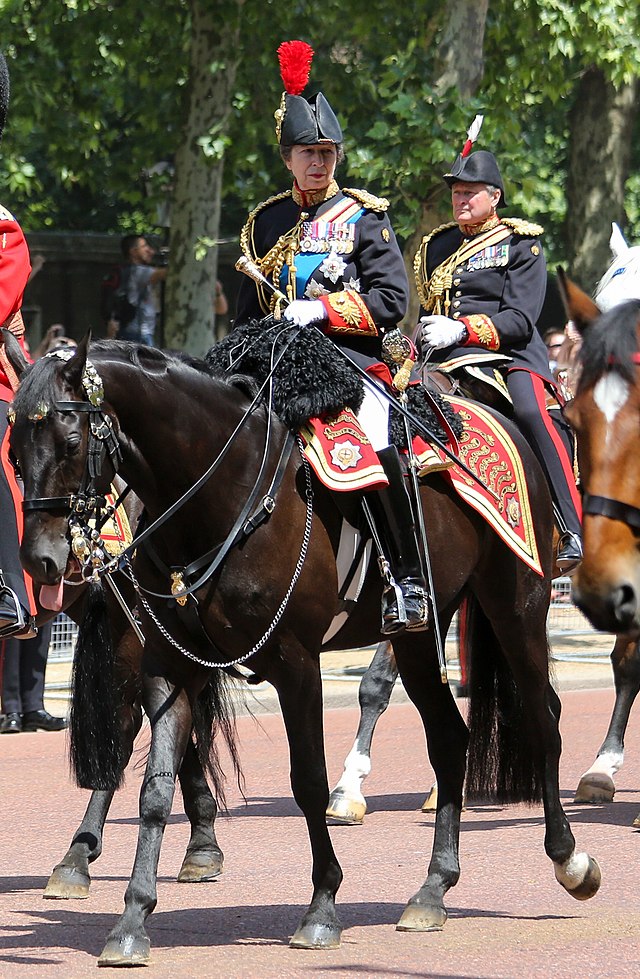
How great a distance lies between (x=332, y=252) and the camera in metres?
6.63

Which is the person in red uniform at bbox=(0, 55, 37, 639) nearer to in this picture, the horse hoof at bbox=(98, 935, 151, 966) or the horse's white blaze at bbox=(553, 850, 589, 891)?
the horse hoof at bbox=(98, 935, 151, 966)

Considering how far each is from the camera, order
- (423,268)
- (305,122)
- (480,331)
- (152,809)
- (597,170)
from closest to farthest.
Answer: (152,809)
(305,122)
(480,331)
(423,268)
(597,170)

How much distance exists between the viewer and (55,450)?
5.57 m

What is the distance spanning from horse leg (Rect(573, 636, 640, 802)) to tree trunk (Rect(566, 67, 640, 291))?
15.8 meters

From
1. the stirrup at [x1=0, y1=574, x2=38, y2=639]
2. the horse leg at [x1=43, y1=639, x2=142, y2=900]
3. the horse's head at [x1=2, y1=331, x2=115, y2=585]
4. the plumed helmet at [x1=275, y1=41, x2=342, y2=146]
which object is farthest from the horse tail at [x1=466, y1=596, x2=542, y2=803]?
the horse's head at [x1=2, y1=331, x2=115, y2=585]

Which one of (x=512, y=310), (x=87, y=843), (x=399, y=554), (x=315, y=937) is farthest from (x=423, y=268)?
(x=315, y=937)

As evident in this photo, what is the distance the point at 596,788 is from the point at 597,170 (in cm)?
1754

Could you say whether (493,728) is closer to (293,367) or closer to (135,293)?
(293,367)

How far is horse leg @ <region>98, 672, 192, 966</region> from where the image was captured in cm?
565

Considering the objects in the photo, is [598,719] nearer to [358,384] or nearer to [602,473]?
[358,384]

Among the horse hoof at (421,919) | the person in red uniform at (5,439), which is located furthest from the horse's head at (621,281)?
the person in red uniform at (5,439)

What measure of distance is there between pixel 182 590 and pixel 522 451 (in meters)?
2.12

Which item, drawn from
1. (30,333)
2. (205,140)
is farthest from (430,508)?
(30,333)

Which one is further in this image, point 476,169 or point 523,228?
point 476,169
